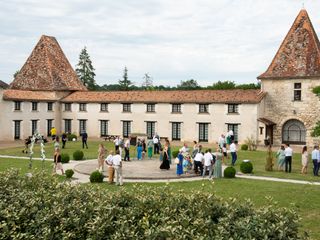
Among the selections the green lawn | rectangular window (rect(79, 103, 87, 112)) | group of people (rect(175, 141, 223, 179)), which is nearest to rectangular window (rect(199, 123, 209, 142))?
rectangular window (rect(79, 103, 87, 112))

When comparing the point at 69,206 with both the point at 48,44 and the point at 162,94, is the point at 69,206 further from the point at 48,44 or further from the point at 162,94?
the point at 48,44

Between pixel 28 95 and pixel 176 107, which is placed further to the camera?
pixel 28 95

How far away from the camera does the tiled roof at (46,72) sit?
5047 cm

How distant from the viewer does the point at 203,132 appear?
44.3 metres

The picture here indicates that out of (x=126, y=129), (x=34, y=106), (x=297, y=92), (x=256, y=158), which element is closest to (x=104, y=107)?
(x=126, y=129)

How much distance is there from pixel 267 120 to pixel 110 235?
36038mm

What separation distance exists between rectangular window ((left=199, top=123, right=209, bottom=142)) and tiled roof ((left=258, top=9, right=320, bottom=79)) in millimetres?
7900

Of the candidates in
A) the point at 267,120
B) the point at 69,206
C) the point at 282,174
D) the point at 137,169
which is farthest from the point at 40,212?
the point at 267,120

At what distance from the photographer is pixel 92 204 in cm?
997

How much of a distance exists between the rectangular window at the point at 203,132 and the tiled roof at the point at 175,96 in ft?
8.93

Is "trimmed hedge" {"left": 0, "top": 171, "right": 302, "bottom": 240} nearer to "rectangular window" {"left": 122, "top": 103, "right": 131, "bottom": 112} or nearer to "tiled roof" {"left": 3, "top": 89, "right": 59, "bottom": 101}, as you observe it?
"tiled roof" {"left": 3, "top": 89, "right": 59, "bottom": 101}

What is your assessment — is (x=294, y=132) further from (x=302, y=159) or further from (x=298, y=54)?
(x=302, y=159)

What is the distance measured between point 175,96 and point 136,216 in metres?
36.3

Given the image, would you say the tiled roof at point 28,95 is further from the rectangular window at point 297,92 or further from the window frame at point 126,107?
the rectangular window at point 297,92
